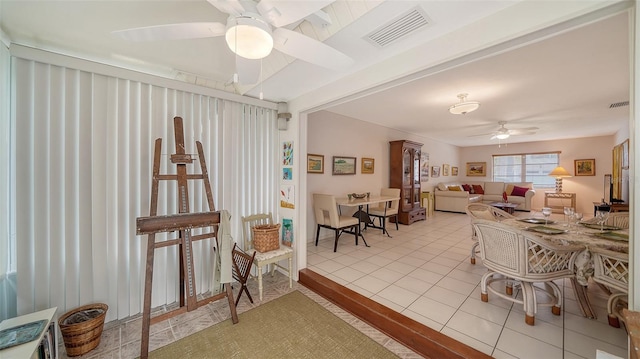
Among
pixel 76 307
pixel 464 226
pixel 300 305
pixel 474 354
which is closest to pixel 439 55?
pixel 474 354

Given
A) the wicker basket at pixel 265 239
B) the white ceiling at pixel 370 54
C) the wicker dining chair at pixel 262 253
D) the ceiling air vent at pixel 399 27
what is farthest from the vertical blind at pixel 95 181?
the ceiling air vent at pixel 399 27

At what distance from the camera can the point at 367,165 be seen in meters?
5.50

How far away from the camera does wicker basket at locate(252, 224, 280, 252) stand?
273 cm

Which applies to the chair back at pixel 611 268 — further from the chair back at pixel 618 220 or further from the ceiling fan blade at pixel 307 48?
the ceiling fan blade at pixel 307 48

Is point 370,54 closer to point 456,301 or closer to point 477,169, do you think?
point 456,301

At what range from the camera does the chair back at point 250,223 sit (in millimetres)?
2902

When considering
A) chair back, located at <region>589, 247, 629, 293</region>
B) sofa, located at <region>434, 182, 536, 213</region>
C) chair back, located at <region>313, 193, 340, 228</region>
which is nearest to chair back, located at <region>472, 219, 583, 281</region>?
chair back, located at <region>589, 247, 629, 293</region>

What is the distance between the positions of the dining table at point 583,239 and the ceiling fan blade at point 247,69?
9.61 ft

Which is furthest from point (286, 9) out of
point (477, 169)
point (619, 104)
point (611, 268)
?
point (477, 169)

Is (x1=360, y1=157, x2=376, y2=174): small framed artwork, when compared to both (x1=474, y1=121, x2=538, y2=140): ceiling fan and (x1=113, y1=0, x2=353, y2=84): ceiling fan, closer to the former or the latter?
(x1=474, y1=121, x2=538, y2=140): ceiling fan

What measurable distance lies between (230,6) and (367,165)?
4656mm

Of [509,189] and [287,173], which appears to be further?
[509,189]

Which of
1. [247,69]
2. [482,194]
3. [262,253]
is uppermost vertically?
[247,69]

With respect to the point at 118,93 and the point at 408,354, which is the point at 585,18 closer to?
the point at 408,354
